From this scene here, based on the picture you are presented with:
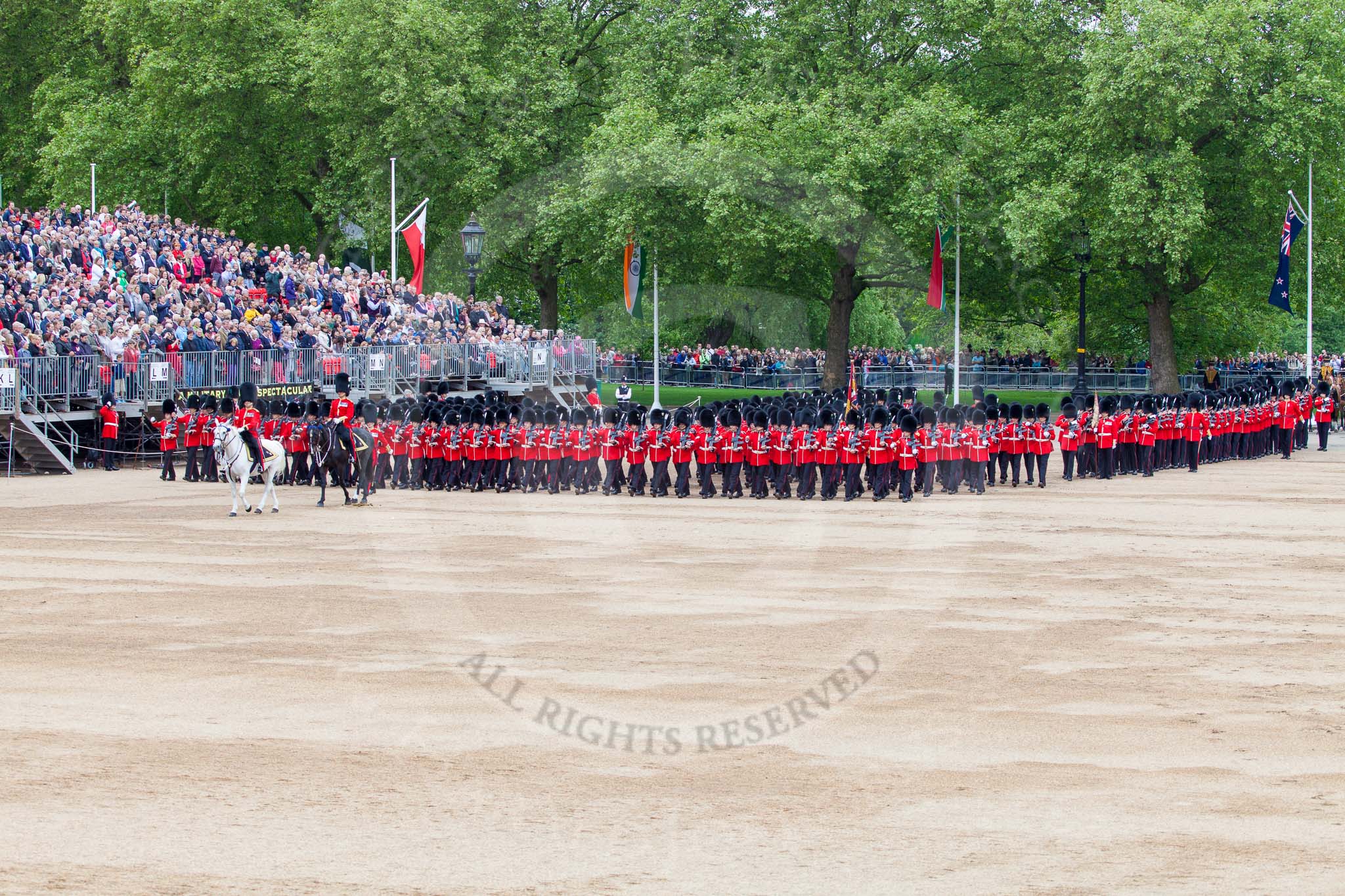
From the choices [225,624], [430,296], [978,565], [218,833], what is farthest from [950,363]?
[218,833]

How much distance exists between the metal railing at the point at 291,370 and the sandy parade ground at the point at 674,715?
31.9ft

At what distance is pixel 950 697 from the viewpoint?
406 inches

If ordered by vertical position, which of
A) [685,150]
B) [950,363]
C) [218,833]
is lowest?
[218,833]

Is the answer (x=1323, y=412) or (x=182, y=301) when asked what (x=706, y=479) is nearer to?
(x=182, y=301)

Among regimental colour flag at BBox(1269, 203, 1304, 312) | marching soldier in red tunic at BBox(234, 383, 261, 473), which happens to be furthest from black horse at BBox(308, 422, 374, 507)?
regimental colour flag at BBox(1269, 203, 1304, 312)

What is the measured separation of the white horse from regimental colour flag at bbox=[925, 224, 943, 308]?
20735mm

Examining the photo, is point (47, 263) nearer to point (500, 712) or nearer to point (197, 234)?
point (197, 234)

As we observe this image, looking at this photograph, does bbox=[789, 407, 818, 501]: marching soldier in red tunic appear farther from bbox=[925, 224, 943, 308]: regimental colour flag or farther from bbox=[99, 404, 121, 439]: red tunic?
bbox=[925, 224, 943, 308]: regimental colour flag

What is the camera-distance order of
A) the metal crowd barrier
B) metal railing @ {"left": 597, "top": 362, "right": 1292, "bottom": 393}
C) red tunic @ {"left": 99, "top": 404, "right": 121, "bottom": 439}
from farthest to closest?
metal railing @ {"left": 597, "top": 362, "right": 1292, "bottom": 393}, red tunic @ {"left": 99, "top": 404, "right": 121, "bottom": 439}, the metal crowd barrier

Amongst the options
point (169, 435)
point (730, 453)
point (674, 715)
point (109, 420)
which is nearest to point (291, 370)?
point (109, 420)

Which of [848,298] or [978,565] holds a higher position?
[848,298]

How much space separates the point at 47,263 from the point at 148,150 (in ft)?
66.7

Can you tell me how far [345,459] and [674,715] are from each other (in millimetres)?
12830

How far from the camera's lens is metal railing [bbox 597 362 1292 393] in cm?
4862
